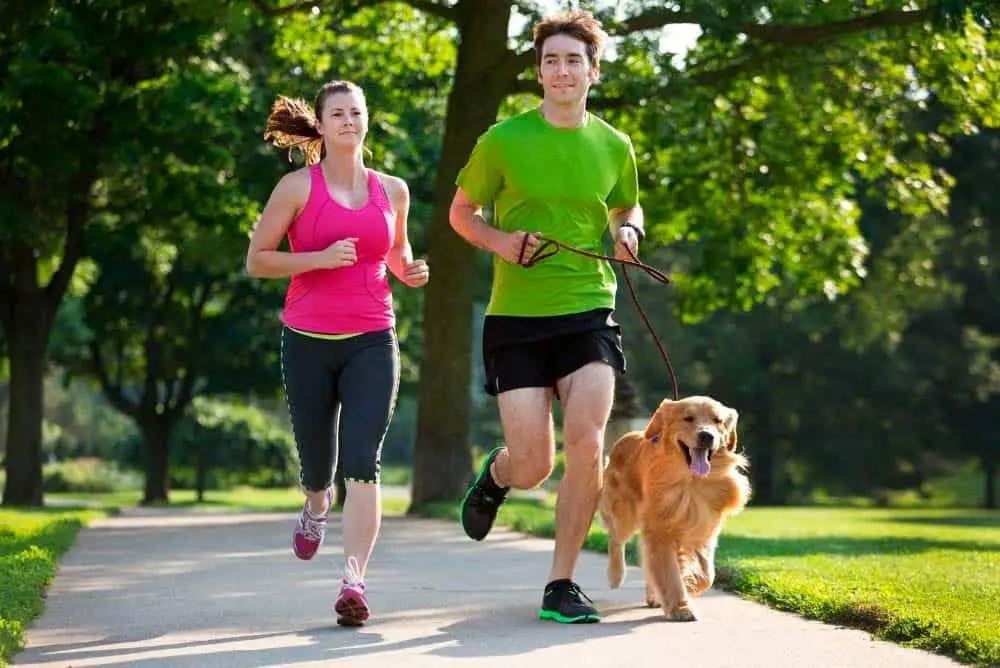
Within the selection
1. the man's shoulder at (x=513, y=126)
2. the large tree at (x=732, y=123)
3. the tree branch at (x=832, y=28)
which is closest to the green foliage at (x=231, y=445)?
the large tree at (x=732, y=123)

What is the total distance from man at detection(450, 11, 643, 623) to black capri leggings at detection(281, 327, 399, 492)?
1.76 feet

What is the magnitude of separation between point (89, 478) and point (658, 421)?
4727cm

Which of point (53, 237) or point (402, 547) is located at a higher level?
point (53, 237)

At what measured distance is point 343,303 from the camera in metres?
7.24

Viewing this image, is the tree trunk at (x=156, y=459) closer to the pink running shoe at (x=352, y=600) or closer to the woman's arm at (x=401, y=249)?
the woman's arm at (x=401, y=249)

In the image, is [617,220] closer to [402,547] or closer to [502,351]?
[502,351]

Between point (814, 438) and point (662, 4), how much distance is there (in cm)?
3256

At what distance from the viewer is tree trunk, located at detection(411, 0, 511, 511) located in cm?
1880

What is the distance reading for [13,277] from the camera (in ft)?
77.5

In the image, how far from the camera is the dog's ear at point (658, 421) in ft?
24.1

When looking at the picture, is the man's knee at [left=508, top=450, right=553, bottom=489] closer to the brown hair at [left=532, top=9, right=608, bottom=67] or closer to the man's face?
the man's face

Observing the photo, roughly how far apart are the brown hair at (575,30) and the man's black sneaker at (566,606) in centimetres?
231

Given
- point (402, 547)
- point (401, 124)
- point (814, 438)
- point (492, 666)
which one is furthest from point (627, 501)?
point (814, 438)

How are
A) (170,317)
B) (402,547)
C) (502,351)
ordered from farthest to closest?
(170,317) → (402,547) → (502,351)
